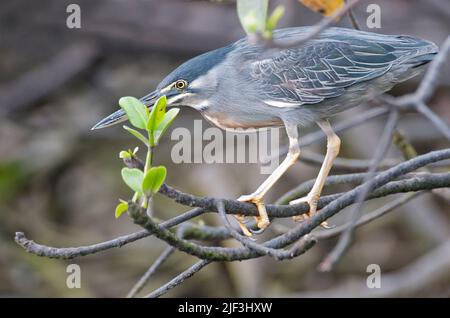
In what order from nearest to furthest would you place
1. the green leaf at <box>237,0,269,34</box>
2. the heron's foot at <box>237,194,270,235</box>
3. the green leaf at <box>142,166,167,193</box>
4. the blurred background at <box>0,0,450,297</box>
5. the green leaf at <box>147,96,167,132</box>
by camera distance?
the green leaf at <box>237,0,269,34</box>, the green leaf at <box>142,166,167,193</box>, the green leaf at <box>147,96,167,132</box>, the heron's foot at <box>237,194,270,235</box>, the blurred background at <box>0,0,450,297</box>

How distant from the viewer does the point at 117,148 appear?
571 centimetres

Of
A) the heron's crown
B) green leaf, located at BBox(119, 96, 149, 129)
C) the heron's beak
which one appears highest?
the heron's crown

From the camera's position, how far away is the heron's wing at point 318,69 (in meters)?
2.66

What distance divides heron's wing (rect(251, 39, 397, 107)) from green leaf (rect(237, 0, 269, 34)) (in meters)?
0.85

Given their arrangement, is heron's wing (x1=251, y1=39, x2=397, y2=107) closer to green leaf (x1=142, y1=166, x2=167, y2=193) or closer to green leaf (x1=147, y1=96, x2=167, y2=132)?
green leaf (x1=147, y1=96, x2=167, y2=132)

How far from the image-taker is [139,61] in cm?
568

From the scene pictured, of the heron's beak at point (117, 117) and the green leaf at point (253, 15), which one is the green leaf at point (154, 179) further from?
the heron's beak at point (117, 117)

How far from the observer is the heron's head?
251cm

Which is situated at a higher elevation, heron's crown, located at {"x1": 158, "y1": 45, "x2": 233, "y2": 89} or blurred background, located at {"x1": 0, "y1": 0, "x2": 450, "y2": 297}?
blurred background, located at {"x1": 0, "y1": 0, "x2": 450, "y2": 297}

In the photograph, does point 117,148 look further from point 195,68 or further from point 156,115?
point 156,115

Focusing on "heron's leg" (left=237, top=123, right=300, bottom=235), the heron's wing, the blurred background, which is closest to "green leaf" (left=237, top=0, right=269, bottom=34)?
"heron's leg" (left=237, top=123, right=300, bottom=235)
